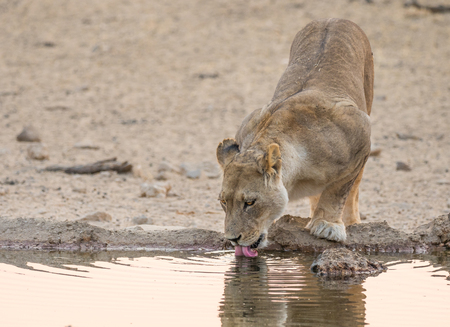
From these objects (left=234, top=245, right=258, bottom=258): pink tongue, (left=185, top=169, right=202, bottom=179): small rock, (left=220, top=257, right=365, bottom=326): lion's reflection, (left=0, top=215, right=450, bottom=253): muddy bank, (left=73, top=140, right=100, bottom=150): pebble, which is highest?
(left=73, top=140, right=100, bottom=150): pebble

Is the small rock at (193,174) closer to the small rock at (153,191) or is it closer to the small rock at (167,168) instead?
the small rock at (167,168)

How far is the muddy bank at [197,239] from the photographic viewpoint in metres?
6.23

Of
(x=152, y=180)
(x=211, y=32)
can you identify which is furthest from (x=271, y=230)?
(x=211, y=32)

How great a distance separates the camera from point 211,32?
1878 centimetres

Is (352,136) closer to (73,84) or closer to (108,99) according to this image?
(108,99)

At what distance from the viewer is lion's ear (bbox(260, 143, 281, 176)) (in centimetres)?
543

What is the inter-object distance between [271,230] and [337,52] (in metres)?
2.05

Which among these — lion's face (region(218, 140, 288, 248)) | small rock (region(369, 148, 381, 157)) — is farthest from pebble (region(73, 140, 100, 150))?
lion's face (region(218, 140, 288, 248))

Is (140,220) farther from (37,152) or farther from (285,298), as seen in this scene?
(37,152)

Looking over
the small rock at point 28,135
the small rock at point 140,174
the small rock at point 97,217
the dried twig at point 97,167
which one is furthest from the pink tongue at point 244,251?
the small rock at point 28,135

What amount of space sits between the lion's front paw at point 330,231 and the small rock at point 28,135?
6838 mm

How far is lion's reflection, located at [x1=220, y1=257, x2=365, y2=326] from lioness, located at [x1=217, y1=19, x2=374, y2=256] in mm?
297

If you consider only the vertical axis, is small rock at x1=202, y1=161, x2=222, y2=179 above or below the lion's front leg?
above

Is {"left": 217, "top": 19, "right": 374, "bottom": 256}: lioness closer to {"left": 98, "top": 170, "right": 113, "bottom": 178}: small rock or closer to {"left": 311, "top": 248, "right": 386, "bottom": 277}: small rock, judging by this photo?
{"left": 311, "top": 248, "right": 386, "bottom": 277}: small rock
